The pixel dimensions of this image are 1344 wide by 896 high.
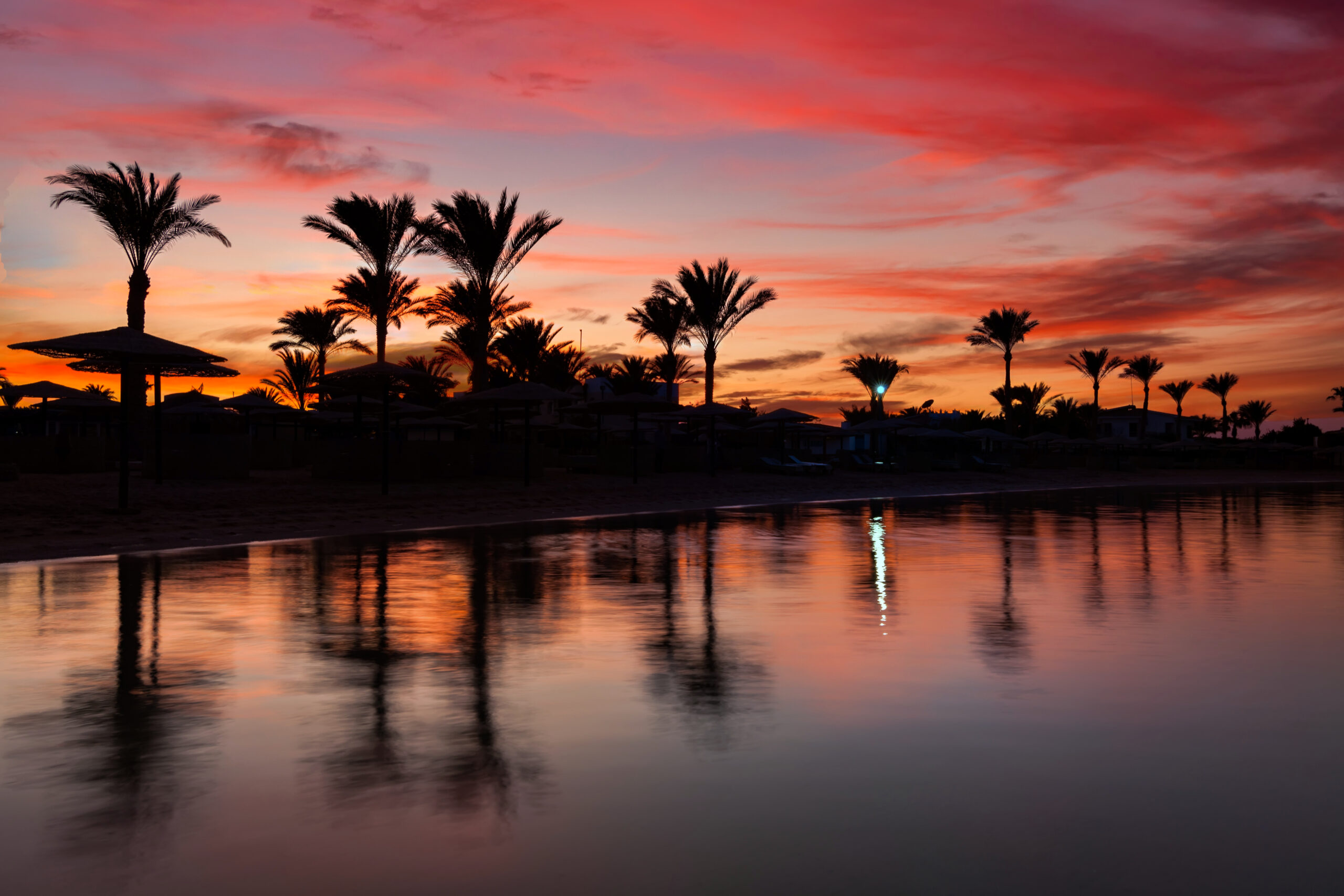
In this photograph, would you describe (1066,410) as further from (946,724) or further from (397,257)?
(946,724)

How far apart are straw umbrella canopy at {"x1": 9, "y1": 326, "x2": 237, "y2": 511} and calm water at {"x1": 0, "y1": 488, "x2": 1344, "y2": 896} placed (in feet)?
25.8

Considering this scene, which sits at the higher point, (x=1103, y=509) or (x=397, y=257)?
(x=397, y=257)

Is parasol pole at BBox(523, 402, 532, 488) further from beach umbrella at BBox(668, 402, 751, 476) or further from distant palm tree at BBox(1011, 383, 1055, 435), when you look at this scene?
distant palm tree at BBox(1011, 383, 1055, 435)

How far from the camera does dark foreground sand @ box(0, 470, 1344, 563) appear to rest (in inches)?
712

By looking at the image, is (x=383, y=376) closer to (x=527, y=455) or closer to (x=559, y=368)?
(x=527, y=455)

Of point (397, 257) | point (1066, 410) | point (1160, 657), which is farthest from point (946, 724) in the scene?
point (1066, 410)

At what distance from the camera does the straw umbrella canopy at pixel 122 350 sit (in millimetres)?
20766

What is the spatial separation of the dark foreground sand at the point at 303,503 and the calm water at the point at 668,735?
16.1 feet

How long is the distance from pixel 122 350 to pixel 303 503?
→ 4.66 meters

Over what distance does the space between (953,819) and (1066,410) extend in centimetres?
10147

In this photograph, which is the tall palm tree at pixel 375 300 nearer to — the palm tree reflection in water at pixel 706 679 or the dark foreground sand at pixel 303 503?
the dark foreground sand at pixel 303 503

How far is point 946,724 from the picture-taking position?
627cm

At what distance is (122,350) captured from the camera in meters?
21.5

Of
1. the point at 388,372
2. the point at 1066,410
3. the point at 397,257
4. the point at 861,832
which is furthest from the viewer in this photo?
the point at 1066,410
